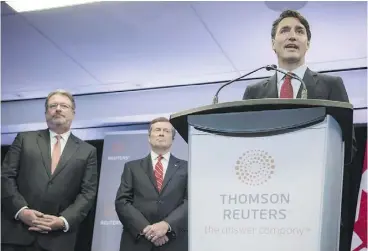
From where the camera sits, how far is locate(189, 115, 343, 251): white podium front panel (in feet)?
3.29

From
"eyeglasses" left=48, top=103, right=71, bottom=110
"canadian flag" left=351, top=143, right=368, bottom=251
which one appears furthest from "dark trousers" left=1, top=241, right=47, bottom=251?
"canadian flag" left=351, top=143, right=368, bottom=251

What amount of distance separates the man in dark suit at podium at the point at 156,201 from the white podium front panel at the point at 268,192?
74.1 inches

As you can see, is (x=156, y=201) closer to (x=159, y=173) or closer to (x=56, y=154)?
(x=159, y=173)

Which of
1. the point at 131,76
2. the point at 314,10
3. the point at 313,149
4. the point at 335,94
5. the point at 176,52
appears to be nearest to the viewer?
the point at 313,149

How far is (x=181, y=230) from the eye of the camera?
2990mm

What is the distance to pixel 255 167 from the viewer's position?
41.1 inches

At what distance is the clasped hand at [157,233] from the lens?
289cm

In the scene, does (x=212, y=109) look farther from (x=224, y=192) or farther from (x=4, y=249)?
(x=4, y=249)

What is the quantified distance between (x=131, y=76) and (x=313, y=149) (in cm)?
382

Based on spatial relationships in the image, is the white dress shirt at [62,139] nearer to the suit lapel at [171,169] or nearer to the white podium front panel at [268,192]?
the suit lapel at [171,169]

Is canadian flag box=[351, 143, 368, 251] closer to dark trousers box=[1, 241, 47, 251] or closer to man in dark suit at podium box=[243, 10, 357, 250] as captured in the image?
dark trousers box=[1, 241, 47, 251]

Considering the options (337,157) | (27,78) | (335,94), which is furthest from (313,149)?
(27,78)

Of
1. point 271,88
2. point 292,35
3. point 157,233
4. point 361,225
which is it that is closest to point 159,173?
point 157,233

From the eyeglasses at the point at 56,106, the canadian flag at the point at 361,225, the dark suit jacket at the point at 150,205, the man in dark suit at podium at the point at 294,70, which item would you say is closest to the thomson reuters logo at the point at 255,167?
the man in dark suit at podium at the point at 294,70
